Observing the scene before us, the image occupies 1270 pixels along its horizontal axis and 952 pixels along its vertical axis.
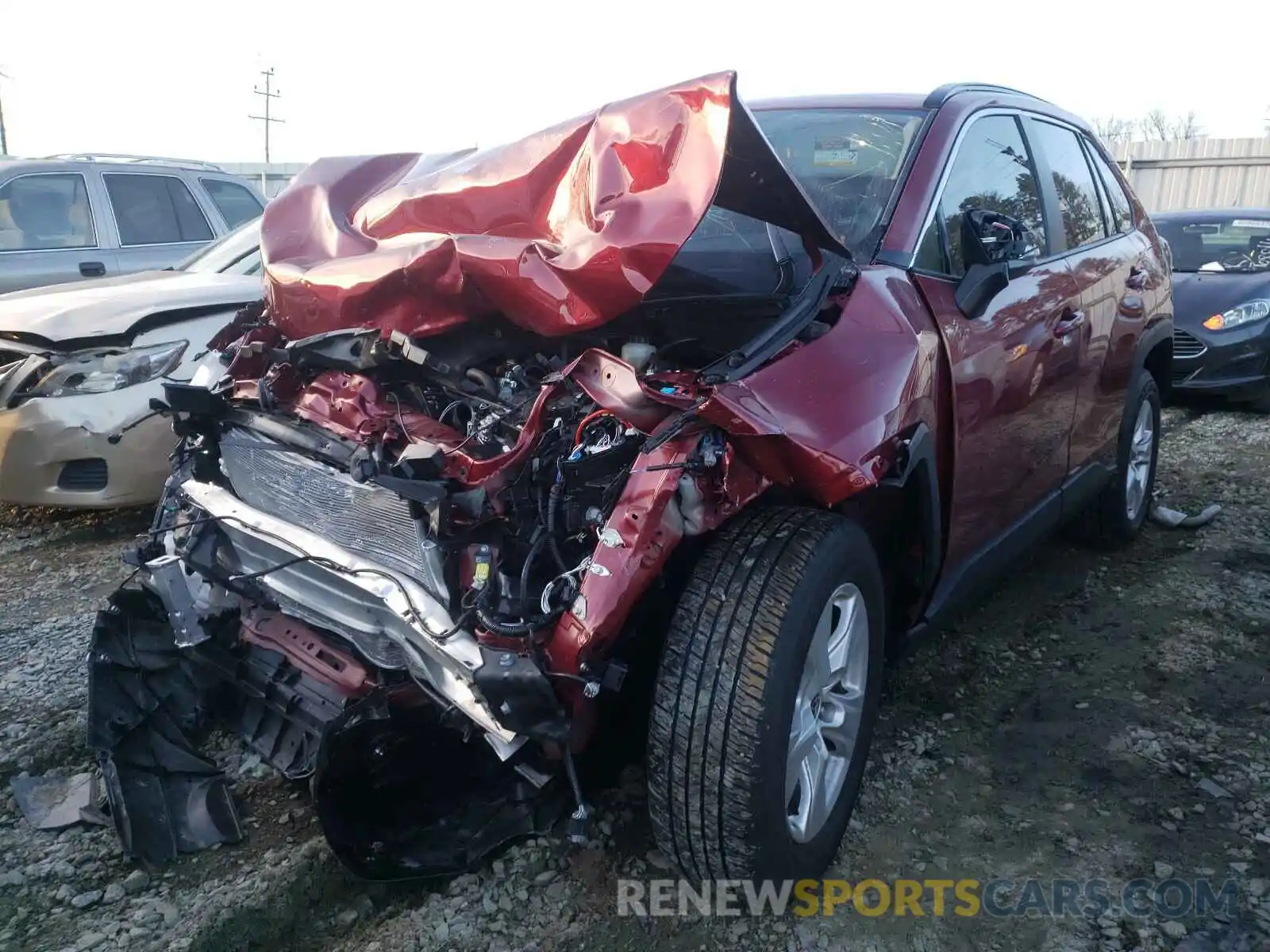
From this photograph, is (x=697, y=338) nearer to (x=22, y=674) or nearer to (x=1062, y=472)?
(x=1062, y=472)

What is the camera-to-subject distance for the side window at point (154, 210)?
23.7 ft

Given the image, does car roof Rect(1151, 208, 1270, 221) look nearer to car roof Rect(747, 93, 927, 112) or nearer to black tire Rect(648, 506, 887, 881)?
car roof Rect(747, 93, 927, 112)

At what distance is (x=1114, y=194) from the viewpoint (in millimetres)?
4438

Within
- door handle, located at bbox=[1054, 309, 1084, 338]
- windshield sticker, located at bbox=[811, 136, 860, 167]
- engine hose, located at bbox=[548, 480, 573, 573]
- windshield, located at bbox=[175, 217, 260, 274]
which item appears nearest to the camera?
engine hose, located at bbox=[548, 480, 573, 573]

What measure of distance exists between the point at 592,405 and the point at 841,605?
80 cm

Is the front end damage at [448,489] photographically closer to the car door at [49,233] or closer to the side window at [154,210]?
the car door at [49,233]

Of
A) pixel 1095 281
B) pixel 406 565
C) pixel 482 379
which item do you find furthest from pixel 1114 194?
pixel 406 565

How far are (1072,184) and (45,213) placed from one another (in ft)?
22.4

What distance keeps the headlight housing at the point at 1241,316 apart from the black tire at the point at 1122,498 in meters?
3.29

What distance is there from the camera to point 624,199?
7.84ft

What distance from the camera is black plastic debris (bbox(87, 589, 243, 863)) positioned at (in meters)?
2.59

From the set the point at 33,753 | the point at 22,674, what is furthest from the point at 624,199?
the point at 22,674

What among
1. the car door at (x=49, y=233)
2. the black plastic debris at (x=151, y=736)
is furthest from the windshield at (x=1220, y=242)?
the car door at (x=49, y=233)

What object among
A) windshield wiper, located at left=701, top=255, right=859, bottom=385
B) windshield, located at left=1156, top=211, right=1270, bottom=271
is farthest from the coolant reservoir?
windshield, located at left=1156, top=211, right=1270, bottom=271
